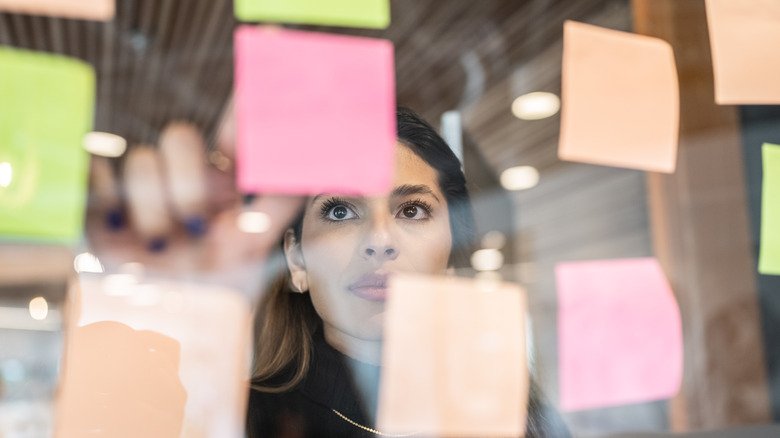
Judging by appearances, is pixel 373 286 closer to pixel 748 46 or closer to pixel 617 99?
pixel 617 99

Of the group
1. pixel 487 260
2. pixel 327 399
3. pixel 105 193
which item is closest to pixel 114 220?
pixel 105 193

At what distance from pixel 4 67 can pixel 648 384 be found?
0.64 metres

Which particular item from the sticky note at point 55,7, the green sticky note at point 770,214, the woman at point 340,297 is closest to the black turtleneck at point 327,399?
the woman at point 340,297

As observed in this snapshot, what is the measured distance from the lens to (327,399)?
551 millimetres

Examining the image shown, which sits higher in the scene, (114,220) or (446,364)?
(114,220)

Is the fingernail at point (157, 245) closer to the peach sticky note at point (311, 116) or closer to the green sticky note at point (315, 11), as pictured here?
the peach sticky note at point (311, 116)

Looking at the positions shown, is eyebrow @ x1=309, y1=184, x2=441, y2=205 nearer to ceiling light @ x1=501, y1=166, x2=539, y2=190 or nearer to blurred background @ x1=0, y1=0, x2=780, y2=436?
blurred background @ x1=0, y1=0, x2=780, y2=436

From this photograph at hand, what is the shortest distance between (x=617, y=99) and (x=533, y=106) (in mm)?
112

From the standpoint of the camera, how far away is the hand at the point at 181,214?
539mm

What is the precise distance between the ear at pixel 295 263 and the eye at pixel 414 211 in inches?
3.7

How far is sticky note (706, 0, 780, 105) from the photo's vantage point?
2.17 feet

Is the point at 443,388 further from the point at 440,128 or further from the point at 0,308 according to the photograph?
the point at 0,308

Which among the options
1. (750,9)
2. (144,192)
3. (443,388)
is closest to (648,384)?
(443,388)

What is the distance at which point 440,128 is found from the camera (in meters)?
0.61
